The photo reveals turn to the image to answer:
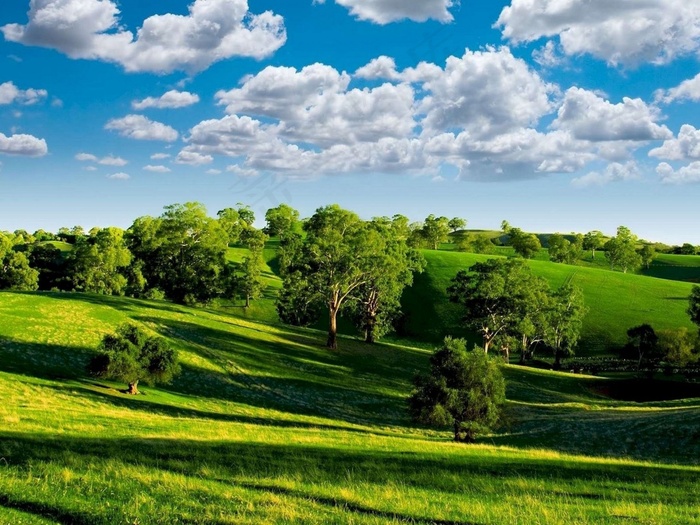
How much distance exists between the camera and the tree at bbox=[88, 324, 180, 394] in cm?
4397

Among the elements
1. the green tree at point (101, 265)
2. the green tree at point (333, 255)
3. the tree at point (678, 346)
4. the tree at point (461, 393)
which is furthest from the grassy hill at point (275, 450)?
the green tree at point (101, 265)

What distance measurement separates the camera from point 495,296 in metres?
89.2

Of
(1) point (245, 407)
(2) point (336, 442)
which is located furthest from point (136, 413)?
(2) point (336, 442)

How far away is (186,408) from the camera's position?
4434 centimetres

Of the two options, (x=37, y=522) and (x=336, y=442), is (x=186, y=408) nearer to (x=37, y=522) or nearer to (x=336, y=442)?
(x=336, y=442)

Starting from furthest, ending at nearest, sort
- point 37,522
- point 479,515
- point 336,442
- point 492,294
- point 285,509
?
point 492,294
point 336,442
point 479,515
point 285,509
point 37,522

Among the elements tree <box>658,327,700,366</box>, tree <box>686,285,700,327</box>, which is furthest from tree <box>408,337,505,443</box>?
tree <box>686,285,700,327</box>

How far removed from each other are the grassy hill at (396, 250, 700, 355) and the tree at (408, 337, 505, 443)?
7337 centimetres

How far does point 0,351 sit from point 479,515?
4928 cm

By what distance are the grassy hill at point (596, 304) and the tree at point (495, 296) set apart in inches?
1145

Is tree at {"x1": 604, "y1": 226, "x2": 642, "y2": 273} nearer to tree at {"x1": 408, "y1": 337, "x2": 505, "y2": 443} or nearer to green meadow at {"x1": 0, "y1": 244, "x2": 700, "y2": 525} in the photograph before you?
green meadow at {"x1": 0, "y1": 244, "x2": 700, "y2": 525}

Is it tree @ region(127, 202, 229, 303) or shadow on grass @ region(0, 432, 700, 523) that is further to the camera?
tree @ region(127, 202, 229, 303)

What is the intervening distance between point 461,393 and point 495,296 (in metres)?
46.6

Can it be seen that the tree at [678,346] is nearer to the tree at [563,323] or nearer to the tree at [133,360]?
the tree at [563,323]
